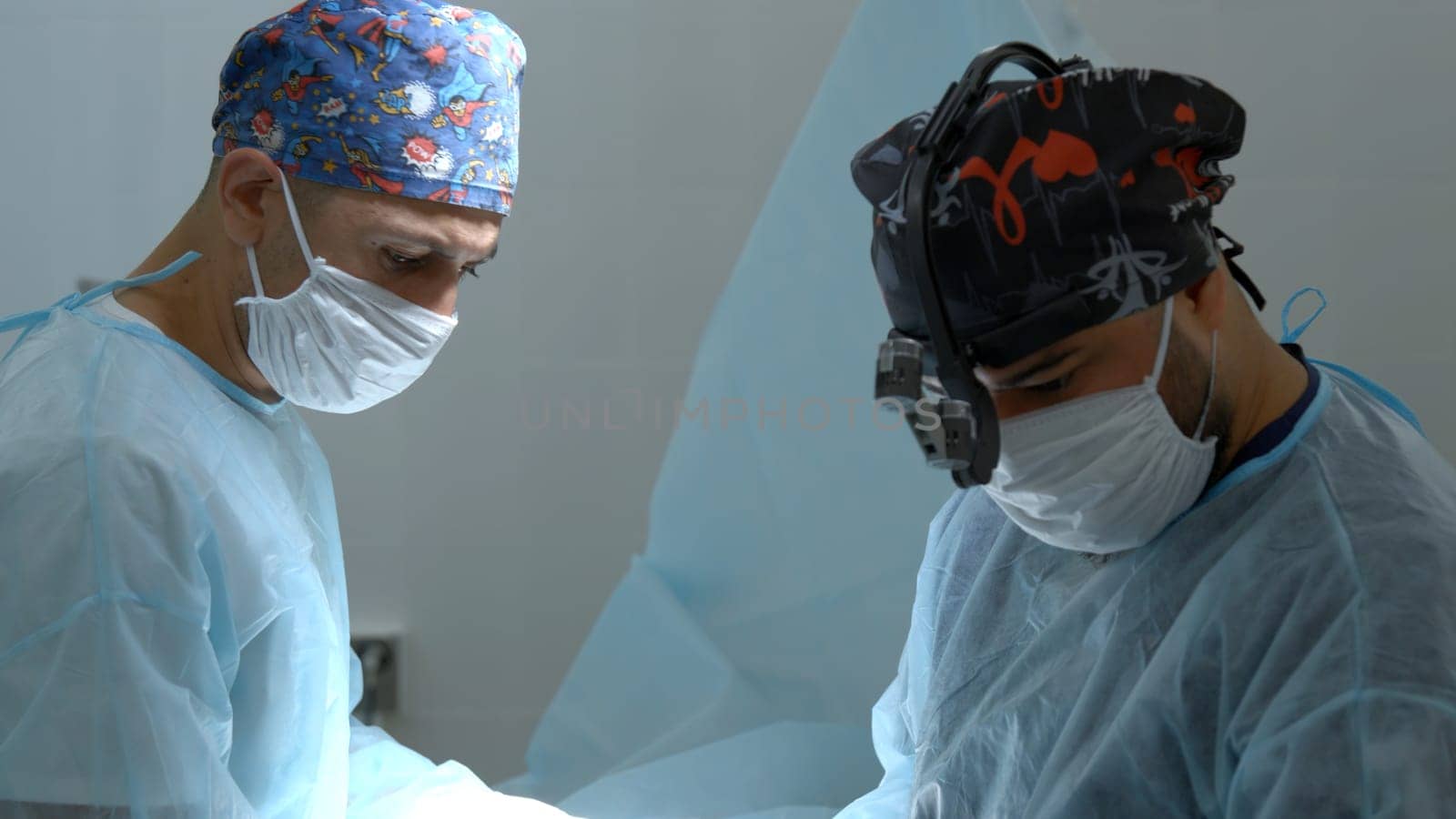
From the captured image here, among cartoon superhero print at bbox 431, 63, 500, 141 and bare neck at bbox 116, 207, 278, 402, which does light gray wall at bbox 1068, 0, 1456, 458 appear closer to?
cartoon superhero print at bbox 431, 63, 500, 141

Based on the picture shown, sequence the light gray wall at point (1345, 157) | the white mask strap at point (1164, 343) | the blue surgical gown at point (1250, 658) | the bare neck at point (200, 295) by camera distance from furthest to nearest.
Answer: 1. the light gray wall at point (1345, 157)
2. the bare neck at point (200, 295)
3. the white mask strap at point (1164, 343)
4. the blue surgical gown at point (1250, 658)

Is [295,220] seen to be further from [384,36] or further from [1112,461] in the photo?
[1112,461]

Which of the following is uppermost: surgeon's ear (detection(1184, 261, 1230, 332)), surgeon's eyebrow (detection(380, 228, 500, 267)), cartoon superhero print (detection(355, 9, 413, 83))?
cartoon superhero print (detection(355, 9, 413, 83))

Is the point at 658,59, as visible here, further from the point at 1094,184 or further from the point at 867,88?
the point at 1094,184

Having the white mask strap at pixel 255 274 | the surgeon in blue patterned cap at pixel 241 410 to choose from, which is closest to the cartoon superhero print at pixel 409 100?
the surgeon in blue patterned cap at pixel 241 410

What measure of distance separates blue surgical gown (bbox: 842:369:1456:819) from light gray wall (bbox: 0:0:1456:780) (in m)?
1.30

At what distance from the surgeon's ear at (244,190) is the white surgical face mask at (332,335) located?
21mm

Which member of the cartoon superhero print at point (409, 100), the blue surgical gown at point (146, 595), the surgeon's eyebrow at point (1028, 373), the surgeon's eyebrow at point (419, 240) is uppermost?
the cartoon superhero print at point (409, 100)

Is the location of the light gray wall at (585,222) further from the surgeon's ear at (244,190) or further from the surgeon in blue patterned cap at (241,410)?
the surgeon's ear at (244,190)

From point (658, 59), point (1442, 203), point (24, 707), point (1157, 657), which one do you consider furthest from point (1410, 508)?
point (658, 59)

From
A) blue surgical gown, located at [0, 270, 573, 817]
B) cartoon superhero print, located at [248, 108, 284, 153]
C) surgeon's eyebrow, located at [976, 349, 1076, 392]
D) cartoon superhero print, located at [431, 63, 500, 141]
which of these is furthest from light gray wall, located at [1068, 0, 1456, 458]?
blue surgical gown, located at [0, 270, 573, 817]

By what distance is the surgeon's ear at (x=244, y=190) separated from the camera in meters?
1.34

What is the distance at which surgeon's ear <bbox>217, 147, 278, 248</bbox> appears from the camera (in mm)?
1340

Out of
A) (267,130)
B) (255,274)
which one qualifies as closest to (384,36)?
(267,130)
